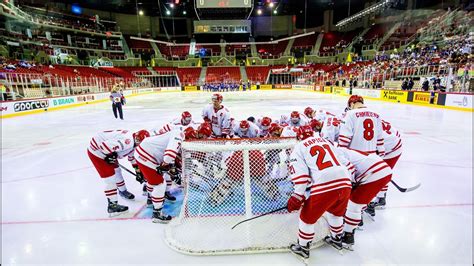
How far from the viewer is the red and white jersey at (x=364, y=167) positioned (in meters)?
2.38

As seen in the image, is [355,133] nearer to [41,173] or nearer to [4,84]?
[41,173]

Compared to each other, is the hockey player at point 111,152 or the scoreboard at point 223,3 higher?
the scoreboard at point 223,3

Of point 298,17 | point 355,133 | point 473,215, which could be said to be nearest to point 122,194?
point 355,133

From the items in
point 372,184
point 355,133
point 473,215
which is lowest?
point 473,215

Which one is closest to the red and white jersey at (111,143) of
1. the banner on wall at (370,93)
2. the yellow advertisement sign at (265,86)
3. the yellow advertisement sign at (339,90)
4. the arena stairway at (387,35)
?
the banner on wall at (370,93)

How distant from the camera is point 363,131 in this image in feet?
9.85

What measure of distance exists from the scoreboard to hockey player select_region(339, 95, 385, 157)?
53.7ft

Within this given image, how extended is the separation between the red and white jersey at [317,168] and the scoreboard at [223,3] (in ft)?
56.5

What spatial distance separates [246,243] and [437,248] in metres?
1.80

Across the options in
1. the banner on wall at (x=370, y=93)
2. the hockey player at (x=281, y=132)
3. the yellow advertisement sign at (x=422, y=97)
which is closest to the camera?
the hockey player at (x=281, y=132)

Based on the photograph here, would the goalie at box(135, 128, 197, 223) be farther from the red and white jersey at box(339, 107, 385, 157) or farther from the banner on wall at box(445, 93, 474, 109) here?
the banner on wall at box(445, 93, 474, 109)

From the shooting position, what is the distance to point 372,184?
2.41 metres

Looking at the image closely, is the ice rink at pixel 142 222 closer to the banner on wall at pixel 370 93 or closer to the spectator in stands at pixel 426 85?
the spectator in stands at pixel 426 85

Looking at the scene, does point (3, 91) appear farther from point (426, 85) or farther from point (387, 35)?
point (387, 35)
